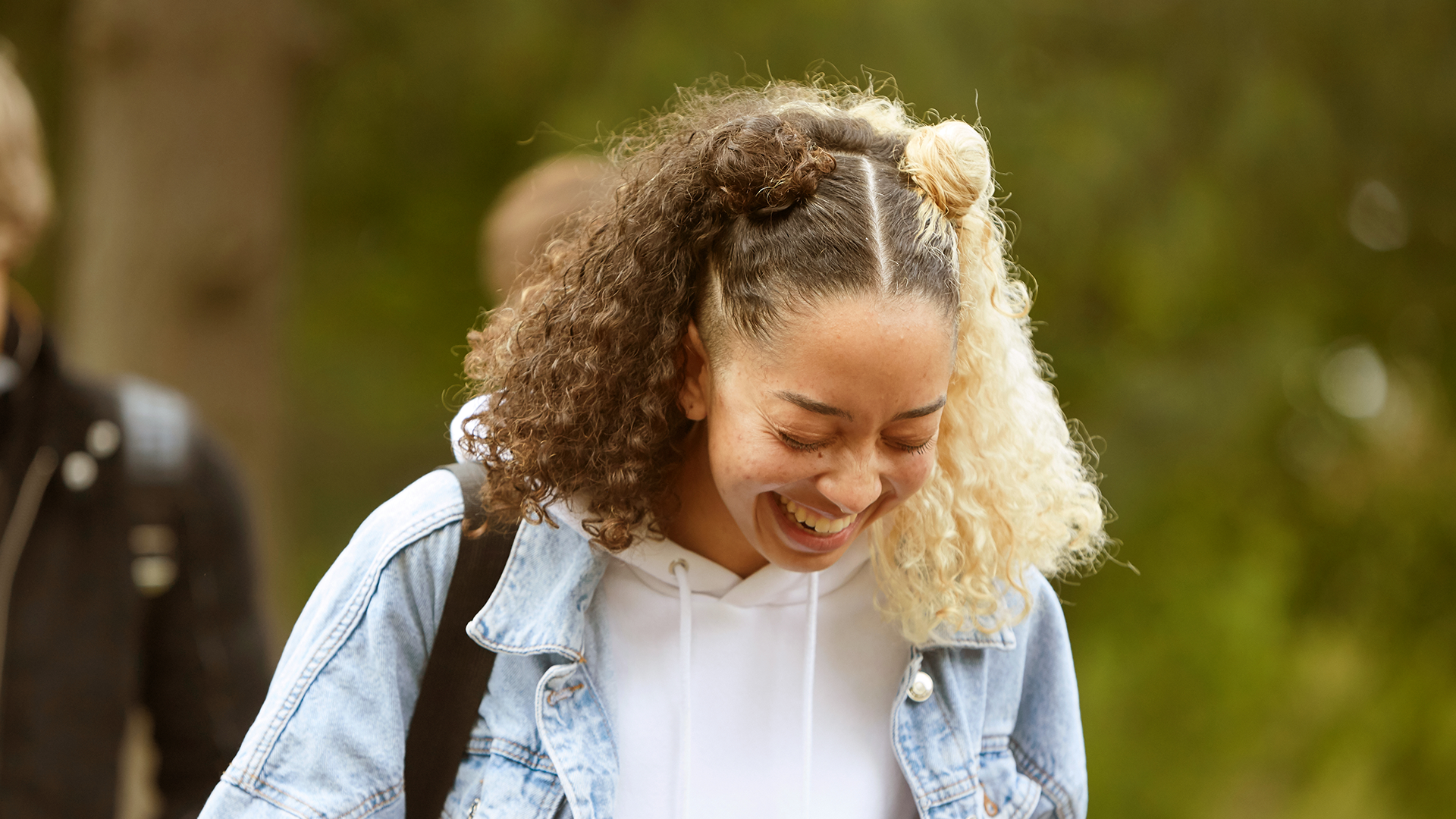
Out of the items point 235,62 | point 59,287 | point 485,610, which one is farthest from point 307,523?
point 485,610

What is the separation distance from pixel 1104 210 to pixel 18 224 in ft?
10.5

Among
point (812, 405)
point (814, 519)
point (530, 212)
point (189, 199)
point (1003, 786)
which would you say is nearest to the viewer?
point (812, 405)

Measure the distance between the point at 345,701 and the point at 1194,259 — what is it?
3561mm

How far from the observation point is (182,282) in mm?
4789

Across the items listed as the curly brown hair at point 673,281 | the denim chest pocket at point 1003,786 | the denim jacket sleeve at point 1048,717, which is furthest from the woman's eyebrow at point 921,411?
the denim chest pocket at point 1003,786

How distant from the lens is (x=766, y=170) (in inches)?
67.6

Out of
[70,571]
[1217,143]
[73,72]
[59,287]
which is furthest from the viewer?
[59,287]

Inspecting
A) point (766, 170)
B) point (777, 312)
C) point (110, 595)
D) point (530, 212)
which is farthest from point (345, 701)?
point (530, 212)

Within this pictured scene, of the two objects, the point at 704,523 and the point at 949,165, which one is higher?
the point at 949,165

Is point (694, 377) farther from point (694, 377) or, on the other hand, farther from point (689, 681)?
point (689, 681)

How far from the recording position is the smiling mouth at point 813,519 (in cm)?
177

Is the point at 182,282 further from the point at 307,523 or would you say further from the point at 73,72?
the point at 307,523

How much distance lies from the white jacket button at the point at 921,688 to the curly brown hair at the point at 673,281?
16.1 inches

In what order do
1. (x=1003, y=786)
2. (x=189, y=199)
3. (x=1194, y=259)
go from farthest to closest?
(x=189, y=199) < (x=1194, y=259) < (x=1003, y=786)
